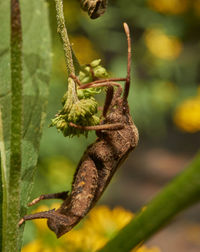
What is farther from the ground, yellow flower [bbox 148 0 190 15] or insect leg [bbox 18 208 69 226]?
insect leg [bbox 18 208 69 226]

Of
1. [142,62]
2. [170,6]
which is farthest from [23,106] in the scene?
[170,6]

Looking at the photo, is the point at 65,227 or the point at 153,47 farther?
the point at 153,47

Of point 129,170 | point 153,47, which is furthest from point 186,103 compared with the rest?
point 129,170

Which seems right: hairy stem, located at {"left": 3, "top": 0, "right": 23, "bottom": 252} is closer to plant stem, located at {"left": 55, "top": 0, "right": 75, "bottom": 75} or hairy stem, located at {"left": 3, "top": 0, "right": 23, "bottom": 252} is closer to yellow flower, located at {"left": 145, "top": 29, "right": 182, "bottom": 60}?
plant stem, located at {"left": 55, "top": 0, "right": 75, "bottom": 75}

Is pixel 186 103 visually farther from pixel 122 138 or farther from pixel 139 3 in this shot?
pixel 122 138

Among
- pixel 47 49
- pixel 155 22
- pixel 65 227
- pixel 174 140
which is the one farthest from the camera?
pixel 174 140

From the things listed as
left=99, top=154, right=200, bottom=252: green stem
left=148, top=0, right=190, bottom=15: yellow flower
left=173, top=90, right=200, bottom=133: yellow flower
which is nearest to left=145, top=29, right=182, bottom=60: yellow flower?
left=148, top=0, right=190, bottom=15: yellow flower
